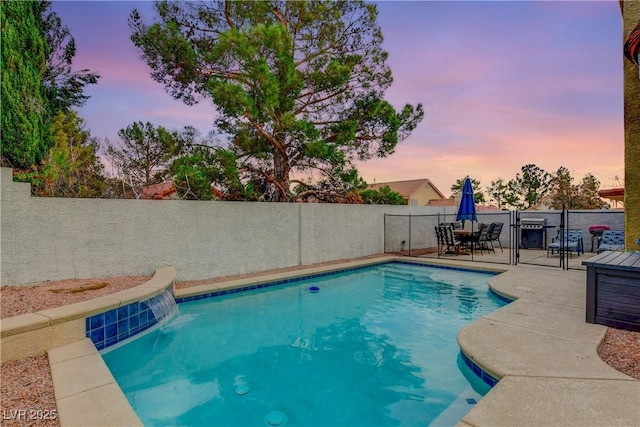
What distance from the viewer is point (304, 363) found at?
387 centimetres

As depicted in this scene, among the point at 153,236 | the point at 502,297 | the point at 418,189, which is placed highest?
the point at 418,189

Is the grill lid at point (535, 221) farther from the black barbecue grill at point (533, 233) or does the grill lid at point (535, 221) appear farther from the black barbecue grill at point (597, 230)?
the black barbecue grill at point (597, 230)

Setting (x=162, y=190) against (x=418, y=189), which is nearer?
(x=162, y=190)

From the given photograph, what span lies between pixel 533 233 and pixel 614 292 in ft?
32.7

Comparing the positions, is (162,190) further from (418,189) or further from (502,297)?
(418,189)

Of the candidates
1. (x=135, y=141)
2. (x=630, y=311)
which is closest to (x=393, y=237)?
(x=630, y=311)

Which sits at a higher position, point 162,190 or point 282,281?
point 162,190

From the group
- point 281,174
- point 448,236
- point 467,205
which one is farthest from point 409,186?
point 281,174

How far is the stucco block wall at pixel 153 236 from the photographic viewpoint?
5109 mm

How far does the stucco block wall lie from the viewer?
201 inches

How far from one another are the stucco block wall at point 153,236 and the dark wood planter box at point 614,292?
648cm

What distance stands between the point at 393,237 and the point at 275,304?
7057mm

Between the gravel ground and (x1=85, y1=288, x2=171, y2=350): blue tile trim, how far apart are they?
580 mm

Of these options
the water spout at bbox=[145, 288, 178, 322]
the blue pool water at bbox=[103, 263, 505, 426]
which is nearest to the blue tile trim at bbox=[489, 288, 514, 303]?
the blue pool water at bbox=[103, 263, 505, 426]
